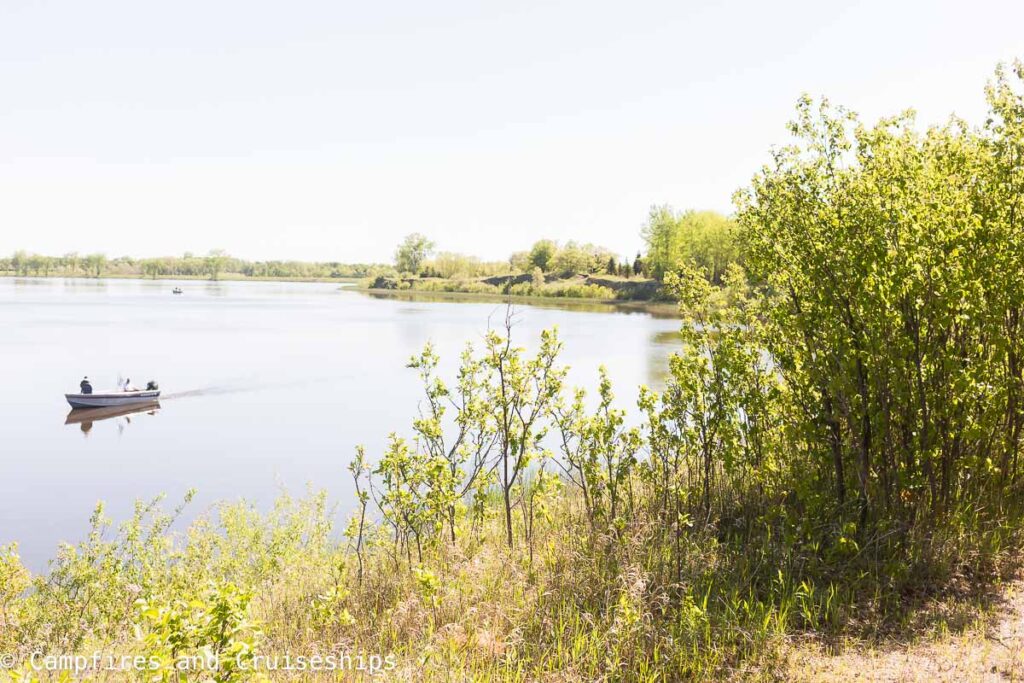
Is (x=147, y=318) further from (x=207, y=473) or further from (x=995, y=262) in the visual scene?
→ (x=995, y=262)

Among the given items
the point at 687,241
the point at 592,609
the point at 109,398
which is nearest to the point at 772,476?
the point at 592,609

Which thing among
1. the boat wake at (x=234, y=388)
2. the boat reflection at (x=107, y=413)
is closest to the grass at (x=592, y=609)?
the boat reflection at (x=107, y=413)

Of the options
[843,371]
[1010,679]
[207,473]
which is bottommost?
[207,473]

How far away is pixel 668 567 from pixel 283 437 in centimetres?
1772

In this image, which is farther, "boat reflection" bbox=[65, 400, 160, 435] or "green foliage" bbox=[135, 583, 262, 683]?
"boat reflection" bbox=[65, 400, 160, 435]

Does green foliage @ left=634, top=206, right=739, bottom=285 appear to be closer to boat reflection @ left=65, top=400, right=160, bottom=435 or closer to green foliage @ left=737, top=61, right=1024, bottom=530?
boat reflection @ left=65, top=400, right=160, bottom=435

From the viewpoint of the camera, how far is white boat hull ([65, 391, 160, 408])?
2583 centimetres

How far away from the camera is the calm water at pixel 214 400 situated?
1673 cm

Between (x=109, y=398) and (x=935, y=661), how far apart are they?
91.9ft

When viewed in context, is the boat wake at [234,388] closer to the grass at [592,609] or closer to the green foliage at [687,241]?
the grass at [592,609]

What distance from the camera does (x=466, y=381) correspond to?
7.09m

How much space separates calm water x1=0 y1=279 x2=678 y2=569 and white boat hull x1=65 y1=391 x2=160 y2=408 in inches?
25.0

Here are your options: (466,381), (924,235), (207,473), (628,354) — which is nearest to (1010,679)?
(924,235)

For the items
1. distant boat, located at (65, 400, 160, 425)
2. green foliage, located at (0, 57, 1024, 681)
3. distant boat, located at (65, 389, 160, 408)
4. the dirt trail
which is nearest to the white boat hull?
distant boat, located at (65, 389, 160, 408)
